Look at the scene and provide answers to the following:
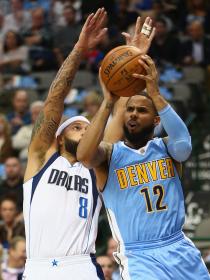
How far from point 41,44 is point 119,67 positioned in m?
10.4

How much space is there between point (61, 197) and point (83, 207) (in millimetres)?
205

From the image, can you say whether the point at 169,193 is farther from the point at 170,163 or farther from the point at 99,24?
the point at 99,24

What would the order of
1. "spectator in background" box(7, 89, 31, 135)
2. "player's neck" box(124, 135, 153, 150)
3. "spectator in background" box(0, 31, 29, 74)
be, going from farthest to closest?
"spectator in background" box(0, 31, 29, 74)
"spectator in background" box(7, 89, 31, 135)
"player's neck" box(124, 135, 153, 150)

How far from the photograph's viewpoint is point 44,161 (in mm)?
8008

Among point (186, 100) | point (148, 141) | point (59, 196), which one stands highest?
point (148, 141)

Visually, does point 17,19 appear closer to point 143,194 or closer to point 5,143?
point 5,143

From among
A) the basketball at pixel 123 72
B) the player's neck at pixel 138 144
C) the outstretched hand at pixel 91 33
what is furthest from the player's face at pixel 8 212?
the basketball at pixel 123 72

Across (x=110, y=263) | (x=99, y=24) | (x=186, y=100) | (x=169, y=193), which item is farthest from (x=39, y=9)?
(x=169, y=193)

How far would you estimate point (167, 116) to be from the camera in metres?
6.95

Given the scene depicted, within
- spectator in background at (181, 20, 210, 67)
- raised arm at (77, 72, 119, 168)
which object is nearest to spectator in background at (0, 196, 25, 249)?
raised arm at (77, 72, 119, 168)

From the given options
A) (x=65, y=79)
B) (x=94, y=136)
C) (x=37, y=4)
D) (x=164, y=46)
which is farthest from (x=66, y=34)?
(x=94, y=136)

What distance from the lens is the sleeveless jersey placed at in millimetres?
7082

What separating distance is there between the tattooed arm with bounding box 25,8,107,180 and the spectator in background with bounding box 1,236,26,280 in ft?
9.05

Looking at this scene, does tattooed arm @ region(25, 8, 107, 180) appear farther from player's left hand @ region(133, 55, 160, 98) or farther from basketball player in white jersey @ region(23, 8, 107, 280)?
player's left hand @ region(133, 55, 160, 98)
